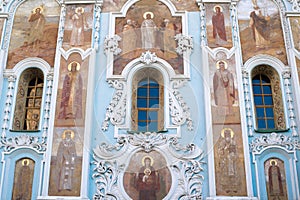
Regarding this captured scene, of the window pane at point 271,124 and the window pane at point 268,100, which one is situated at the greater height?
the window pane at point 268,100

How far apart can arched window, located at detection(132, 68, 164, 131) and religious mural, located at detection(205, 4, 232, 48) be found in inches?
87.1

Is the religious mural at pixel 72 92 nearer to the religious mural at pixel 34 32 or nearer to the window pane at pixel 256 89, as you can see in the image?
the religious mural at pixel 34 32

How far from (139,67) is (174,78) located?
1.24 metres

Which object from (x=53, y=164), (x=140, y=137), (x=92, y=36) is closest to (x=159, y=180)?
(x=140, y=137)

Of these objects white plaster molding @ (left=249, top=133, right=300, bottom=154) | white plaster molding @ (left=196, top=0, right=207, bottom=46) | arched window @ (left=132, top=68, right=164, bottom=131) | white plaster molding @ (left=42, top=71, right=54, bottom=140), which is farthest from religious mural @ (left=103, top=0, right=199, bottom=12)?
white plaster molding @ (left=249, top=133, right=300, bottom=154)

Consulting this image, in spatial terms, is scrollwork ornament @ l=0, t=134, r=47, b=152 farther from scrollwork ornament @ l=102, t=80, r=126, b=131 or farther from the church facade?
scrollwork ornament @ l=102, t=80, r=126, b=131

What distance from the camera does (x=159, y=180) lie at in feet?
39.2

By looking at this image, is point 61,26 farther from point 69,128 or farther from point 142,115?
point 142,115

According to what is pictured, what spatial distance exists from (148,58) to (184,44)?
1301mm

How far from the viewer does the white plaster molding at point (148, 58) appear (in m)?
13.5

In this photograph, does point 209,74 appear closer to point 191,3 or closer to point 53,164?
point 191,3

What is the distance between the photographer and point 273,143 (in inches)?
480

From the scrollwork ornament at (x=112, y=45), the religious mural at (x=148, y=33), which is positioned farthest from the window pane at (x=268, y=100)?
the scrollwork ornament at (x=112, y=45)

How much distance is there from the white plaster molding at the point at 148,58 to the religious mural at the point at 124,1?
2.16 metres
